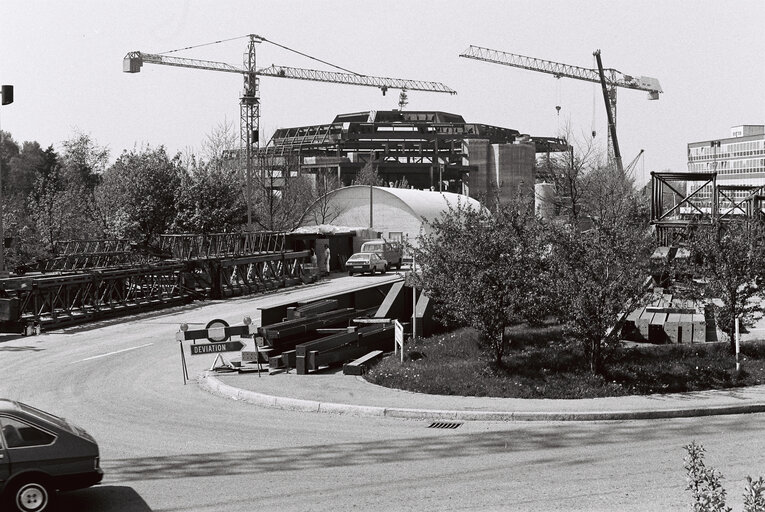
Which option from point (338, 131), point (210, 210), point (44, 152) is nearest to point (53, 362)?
point (210, 210)

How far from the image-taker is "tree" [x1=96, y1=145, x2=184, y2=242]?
4953 cm

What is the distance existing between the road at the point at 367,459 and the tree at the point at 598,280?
111 inches

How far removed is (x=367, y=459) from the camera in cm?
1246

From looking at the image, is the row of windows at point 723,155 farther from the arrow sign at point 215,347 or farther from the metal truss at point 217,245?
the arrow sign at point 215,347

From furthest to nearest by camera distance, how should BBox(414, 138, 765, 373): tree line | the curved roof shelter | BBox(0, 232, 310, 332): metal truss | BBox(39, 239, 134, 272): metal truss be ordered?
the curved roof shelter, BBox(39, 239, 134, 272): metal truss, BBox(0, 232, 310, 332): metal truss, BBox(414, 138, 765, 373): tree line

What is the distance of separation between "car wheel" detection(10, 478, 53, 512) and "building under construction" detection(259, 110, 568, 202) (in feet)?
443

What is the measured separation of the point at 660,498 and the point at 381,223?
67053mm

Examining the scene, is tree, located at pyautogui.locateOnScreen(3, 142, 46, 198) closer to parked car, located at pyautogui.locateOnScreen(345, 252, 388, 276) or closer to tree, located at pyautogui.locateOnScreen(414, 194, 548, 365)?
parked car, located at pyautogui.locateOnScreen(345, 252, 388, 276)

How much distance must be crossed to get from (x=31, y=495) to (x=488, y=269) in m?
10.9

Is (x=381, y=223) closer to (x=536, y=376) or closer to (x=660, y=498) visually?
(x=536, y=376)

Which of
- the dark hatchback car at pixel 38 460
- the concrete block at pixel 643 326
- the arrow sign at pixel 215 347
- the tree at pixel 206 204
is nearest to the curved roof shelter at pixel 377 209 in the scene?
the tree at pixel 206 204

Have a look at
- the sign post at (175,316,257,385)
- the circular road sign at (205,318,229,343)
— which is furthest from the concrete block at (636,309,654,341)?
the circular road sign at (205,318,229,343)

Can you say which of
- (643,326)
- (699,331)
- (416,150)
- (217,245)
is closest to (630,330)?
(643,326)

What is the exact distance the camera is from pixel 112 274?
109ft
